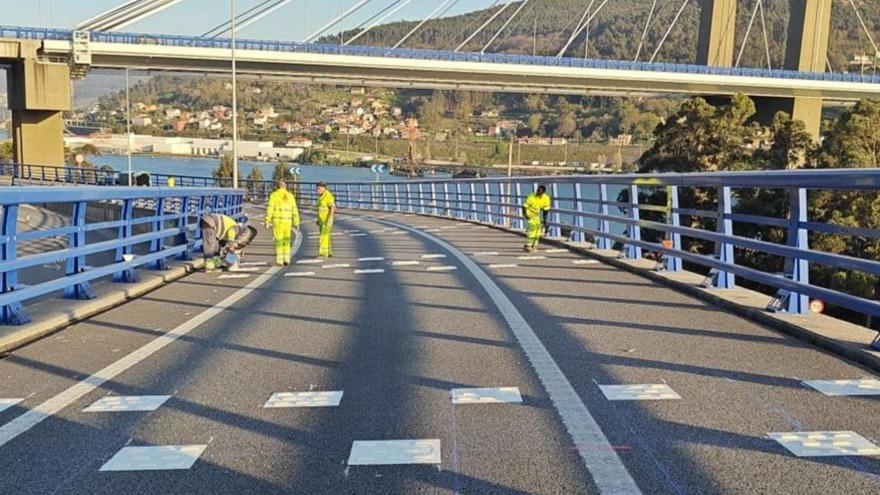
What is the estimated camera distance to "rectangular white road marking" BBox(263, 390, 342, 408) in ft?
18.4

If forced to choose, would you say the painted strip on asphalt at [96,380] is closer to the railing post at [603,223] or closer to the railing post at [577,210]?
the railing post at [603,223]

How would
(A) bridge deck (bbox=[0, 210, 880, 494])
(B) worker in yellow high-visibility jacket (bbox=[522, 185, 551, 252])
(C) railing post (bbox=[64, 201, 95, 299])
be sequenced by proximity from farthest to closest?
(B) worker in yellow high-visibility jacket (bbox=[522, 185, 551, 252]) < (C) railing post (bbox=[64, 201, 95, 299]) < (A) bridge deck (bbox=[0, 210, 880, 494])

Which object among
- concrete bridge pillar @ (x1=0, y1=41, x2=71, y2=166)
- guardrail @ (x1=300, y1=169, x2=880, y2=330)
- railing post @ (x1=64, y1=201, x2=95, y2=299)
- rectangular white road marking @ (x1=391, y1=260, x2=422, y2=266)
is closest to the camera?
guardrail @ (x1=300, y1=169, x2=880, y2=330)

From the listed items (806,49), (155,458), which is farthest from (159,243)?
(806,49)

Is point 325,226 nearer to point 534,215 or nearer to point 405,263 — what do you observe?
point 405,263

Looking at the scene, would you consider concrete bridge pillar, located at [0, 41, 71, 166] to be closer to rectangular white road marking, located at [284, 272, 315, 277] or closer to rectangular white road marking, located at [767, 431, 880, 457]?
rectangular white road marking, located at [284, 272, 315, 277]

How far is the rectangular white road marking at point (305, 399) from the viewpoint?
5.61 meters

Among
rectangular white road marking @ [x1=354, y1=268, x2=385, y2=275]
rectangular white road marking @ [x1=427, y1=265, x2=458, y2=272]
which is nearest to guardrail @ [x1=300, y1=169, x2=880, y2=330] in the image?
rectangular white road marking @ [x1=427, y1=265, x2=458, y2=272]

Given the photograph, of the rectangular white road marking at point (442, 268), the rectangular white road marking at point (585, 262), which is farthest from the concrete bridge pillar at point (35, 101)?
the rectangular white road marking at point (585, 262)

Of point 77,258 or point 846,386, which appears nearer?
point 846,386

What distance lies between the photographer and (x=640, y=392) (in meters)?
5.73

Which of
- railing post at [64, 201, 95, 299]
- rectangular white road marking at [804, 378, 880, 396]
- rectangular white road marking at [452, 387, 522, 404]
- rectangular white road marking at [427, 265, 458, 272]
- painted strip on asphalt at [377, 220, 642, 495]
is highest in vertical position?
railing post at [64, 201, 95, 299]

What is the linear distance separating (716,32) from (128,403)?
7032 cm

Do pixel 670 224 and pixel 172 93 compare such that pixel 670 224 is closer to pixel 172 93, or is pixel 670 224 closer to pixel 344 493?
pixel 344 493
